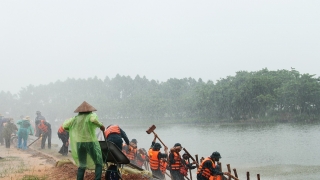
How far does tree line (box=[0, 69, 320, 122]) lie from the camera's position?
4109 centimetres

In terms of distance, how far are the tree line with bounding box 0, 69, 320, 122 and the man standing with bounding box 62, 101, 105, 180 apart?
120 feet

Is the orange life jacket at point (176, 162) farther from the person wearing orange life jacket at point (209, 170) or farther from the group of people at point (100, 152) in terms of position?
the person wearing orange life jacket at point (209, 170)

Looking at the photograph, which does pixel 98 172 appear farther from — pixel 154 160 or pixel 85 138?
pixel 154 160

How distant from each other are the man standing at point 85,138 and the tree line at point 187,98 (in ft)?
120

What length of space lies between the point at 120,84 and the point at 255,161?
61.6 m

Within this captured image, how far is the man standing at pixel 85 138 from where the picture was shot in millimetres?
6031

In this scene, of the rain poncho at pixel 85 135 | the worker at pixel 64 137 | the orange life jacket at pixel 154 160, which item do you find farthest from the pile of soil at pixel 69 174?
the worker at pixel 64 137

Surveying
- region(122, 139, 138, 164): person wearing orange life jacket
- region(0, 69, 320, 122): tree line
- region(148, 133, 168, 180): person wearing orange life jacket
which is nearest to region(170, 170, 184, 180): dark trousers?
region(148, 133, 168, 180): person wearing orange life jacket

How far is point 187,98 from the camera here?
55969mm

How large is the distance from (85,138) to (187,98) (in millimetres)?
50208

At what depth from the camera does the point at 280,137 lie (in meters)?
28.6

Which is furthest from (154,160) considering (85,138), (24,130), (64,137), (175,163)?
(24,130)

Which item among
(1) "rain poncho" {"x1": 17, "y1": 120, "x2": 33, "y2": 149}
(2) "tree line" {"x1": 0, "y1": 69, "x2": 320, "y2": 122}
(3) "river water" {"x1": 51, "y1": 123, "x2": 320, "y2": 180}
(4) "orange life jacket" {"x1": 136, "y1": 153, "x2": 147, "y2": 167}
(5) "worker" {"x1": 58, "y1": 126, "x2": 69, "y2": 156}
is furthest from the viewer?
(2) "tree line" {"x1": 0, "y1": 69, "x2": 320, "y2": 122}

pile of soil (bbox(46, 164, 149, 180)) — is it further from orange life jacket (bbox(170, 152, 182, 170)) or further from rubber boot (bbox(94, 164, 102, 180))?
orange life jacket (bbox(170, 152, 182, 170))
